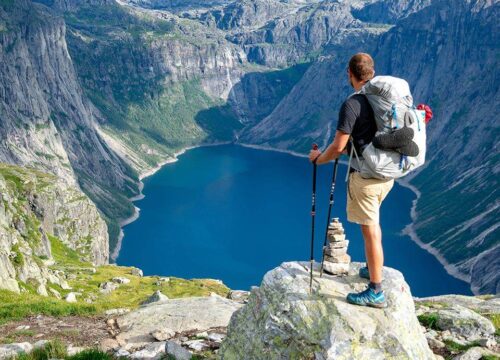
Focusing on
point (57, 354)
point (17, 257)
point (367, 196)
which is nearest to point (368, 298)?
point (367, 196)

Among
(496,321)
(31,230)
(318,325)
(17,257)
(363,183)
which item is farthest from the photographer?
(31,230)

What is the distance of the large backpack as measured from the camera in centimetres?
1620

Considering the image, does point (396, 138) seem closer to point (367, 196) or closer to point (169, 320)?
point (367, 196)

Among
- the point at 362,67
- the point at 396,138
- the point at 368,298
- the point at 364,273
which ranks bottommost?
the point at 368,298

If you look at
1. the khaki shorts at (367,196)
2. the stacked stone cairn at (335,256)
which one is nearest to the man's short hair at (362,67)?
the khaki shorts at (367,196)

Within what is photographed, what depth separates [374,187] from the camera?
16797 mm

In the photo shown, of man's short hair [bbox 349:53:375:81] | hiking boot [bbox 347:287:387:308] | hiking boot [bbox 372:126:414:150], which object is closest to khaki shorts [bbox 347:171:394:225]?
hiking boot [bbox 372:126:414:150]

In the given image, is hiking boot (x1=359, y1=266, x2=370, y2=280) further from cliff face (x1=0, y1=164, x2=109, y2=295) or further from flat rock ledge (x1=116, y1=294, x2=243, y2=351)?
cliff face (x1=0, y1=164, x2=109, y2=295)

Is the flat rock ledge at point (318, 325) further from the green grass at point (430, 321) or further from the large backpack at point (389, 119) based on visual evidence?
the green grass at point (430, 321)

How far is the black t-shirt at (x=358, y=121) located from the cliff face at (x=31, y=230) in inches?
1685

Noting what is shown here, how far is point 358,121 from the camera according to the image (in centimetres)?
1650

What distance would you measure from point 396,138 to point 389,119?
63 centimetres

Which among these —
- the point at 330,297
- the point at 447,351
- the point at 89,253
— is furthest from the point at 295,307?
the point at 89,253

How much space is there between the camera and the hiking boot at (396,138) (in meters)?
16.2
